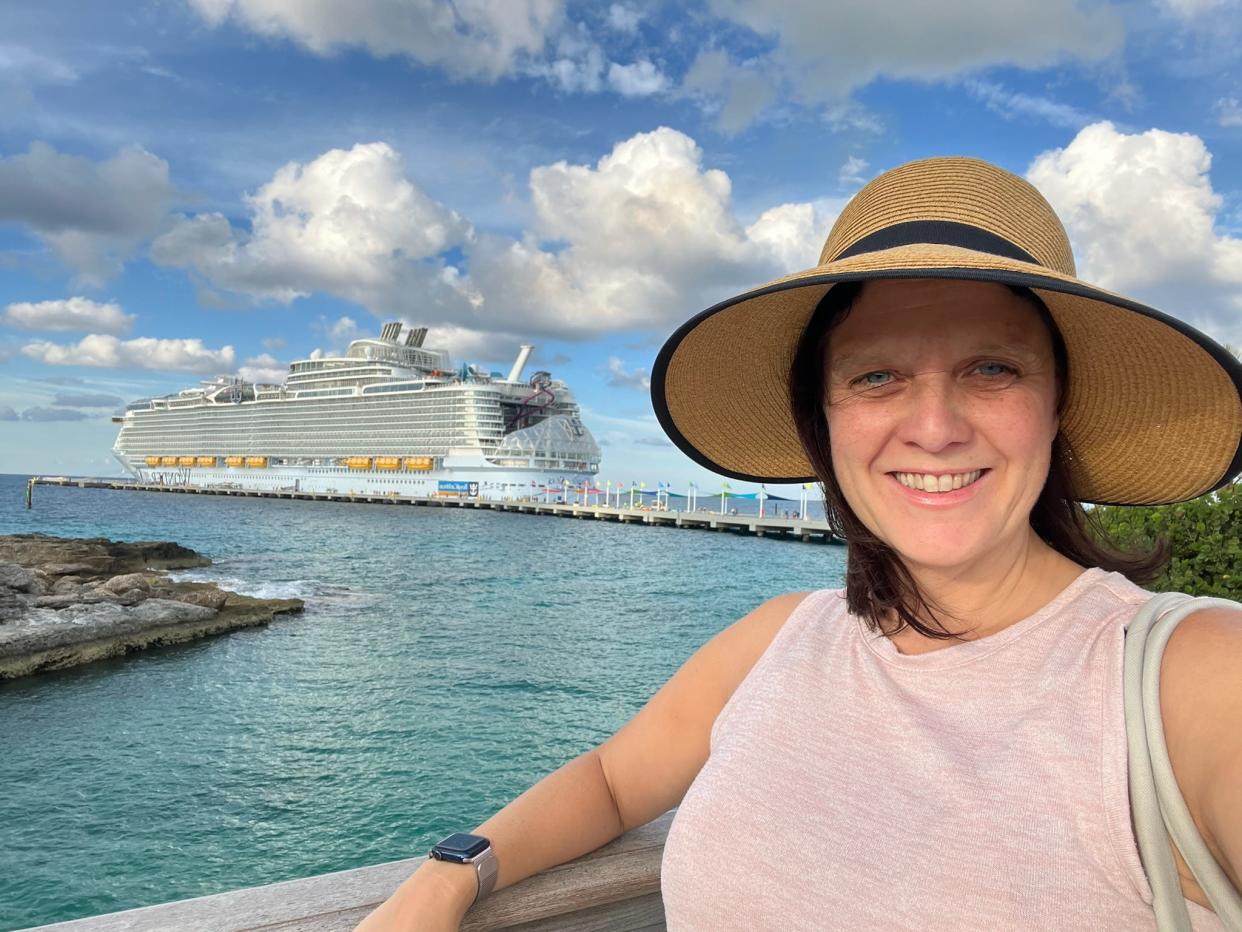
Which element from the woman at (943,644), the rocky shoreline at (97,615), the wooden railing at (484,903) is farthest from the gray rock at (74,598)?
the woman at (943,644)

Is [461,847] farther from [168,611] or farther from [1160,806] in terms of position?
[168,611]

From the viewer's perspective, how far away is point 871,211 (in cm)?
109

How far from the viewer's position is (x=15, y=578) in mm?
11844

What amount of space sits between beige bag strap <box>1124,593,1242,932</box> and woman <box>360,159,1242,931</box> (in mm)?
16

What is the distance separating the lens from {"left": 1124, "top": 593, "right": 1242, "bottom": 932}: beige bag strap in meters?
0.72

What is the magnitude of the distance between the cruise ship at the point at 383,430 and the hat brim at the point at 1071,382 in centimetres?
5018

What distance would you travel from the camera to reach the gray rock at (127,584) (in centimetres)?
1322

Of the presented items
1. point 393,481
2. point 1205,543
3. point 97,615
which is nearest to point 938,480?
point 1205,543

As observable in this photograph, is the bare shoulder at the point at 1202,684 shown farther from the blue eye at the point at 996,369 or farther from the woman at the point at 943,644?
the blue eye at the point at 996,369

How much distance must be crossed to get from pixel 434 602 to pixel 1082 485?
52.8ft

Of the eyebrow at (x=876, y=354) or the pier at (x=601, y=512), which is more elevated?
the eyebrow at (x=876, y=354)

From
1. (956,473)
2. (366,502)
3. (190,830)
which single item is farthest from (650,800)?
(366,502)

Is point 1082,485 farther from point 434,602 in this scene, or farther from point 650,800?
point 434,602

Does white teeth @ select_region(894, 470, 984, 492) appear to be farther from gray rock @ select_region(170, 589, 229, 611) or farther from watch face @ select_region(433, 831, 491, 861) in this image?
gray rock @ select_region(170, 589, 229, 611)
